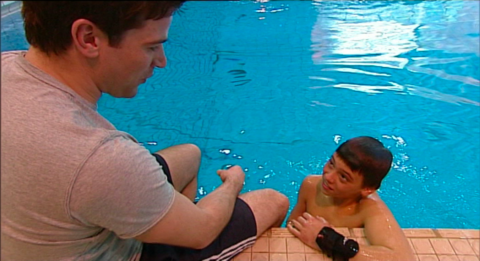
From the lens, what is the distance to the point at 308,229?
1.77 metres

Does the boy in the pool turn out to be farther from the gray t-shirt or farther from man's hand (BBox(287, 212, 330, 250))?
the gray t-shirt

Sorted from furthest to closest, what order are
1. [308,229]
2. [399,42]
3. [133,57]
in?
1. [399,42]
2. [308,229]
3. [133,57]

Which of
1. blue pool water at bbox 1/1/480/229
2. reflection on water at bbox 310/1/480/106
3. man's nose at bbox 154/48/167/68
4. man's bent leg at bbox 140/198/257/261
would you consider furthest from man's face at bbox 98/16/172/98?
reflection on water at bbox 310/1/480/106

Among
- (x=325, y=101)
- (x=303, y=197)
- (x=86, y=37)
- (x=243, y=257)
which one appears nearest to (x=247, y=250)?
(x=243, y=257)

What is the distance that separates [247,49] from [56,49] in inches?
157

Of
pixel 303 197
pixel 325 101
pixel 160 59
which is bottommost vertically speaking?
pixel 325 101

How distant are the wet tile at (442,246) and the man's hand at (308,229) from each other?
0.46 metres

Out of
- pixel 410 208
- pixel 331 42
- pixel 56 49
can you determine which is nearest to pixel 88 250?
pixel 56 49

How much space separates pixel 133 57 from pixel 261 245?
3.35 feet

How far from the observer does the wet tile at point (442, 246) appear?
67.6 inches

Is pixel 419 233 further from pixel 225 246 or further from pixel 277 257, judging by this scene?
pixel 225 246

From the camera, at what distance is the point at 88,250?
3.90 ft

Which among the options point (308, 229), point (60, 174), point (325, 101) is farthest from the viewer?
point (325, 101)

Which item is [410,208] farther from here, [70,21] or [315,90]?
[70,21]
